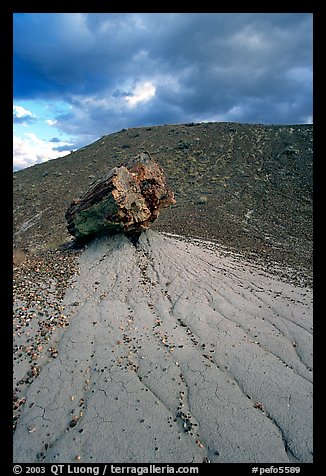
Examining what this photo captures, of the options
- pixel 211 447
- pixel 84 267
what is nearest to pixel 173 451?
pixel 211 447

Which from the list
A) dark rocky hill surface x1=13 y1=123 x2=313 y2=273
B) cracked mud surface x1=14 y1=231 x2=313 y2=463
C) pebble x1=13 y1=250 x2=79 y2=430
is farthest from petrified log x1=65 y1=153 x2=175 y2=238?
dark rocky hill surface x1=13 y1=123 x2=313 y2=273

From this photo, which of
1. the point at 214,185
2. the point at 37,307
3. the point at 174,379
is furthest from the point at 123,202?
the point at 214,185

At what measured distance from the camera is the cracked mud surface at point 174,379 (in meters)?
4.04

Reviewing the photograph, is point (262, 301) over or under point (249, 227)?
under

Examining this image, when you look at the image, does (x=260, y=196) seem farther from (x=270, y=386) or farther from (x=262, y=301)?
(x=270, y=386)

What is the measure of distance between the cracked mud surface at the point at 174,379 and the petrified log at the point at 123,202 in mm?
2800

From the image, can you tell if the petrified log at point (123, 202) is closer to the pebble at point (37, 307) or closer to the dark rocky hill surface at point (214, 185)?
the pebble at point (37, 307)

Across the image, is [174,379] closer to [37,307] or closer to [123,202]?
[37,307]

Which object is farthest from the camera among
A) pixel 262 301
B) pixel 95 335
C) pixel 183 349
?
pixel 262 301

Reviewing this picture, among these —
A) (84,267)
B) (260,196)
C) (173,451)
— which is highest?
(260,196)

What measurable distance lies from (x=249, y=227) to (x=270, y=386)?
15579 mm

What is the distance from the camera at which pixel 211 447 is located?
398cm

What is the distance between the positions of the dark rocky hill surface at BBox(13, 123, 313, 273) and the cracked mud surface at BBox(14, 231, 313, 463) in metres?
6.23

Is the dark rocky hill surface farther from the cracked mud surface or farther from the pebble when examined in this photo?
the cracked mud surface
